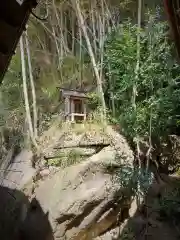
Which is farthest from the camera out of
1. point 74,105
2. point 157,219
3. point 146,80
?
point 74,105

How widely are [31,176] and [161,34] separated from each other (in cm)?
453

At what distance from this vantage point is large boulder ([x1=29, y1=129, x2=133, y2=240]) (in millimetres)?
6949

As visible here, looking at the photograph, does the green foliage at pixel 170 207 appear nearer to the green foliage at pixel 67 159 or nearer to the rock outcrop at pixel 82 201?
the rock outcrop at pixel 82 201

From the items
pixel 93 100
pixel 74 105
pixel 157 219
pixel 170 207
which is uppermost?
pixel 93 100

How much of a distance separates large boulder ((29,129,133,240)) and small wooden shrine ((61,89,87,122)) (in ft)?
4.79

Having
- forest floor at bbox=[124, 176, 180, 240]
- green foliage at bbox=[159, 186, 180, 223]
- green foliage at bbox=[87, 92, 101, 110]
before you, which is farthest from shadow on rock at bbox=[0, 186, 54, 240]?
green foliage at bbox=[87, 92, 101, 110]

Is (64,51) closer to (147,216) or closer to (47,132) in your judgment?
(47,132)

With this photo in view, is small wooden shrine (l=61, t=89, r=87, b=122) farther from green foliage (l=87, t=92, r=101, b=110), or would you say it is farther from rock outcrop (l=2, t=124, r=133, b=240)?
rock outcrop (l=2, t=124, r=133, b=240)

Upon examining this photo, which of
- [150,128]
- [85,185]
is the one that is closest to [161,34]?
[150,128]

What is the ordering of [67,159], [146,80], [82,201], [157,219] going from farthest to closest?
[146,80] < [67,159] < [157,219] < [82,201]

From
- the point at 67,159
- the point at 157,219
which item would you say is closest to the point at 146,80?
the point at 67,159

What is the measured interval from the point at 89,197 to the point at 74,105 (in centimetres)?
261

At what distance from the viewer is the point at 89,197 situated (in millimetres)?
6984

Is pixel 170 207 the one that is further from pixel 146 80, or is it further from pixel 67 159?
pixel 146 80
